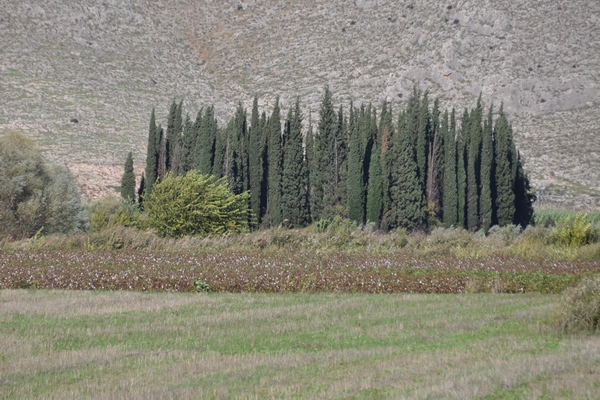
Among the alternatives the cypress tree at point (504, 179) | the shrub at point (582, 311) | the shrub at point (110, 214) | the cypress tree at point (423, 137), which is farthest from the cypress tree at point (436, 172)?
the shrub at point (582, 311)

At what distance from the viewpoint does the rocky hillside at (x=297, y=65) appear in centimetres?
6888

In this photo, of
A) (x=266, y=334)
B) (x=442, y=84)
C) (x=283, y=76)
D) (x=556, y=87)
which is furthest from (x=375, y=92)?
(x=266, y=334)

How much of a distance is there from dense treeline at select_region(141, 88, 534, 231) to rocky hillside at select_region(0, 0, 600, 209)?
705 inches

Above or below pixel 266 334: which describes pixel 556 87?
above

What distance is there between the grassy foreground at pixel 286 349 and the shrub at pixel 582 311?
0.34 m

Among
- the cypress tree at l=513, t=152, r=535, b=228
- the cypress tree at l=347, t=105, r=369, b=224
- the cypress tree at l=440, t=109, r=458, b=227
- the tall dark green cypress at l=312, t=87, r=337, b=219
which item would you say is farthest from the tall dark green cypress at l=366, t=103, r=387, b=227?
the cypress tree at l=513, t=152, r=535, b=228

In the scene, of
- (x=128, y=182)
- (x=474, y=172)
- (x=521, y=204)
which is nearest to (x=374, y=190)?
(x=474, y=172)

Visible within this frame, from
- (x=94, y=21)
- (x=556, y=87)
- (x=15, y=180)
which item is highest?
(x=94, y=21)

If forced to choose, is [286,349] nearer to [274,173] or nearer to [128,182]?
[274,173]

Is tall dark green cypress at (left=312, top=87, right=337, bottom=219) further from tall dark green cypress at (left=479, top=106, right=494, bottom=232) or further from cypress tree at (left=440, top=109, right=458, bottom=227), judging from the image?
tall dark green cypress at (left=479, top=106, right=494, bottom=232)

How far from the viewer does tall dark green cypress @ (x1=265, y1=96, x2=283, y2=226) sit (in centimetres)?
4609

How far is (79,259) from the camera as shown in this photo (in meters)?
22.5

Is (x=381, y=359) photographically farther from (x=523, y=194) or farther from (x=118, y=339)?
(x=523, y=194)

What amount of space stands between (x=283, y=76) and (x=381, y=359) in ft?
281
